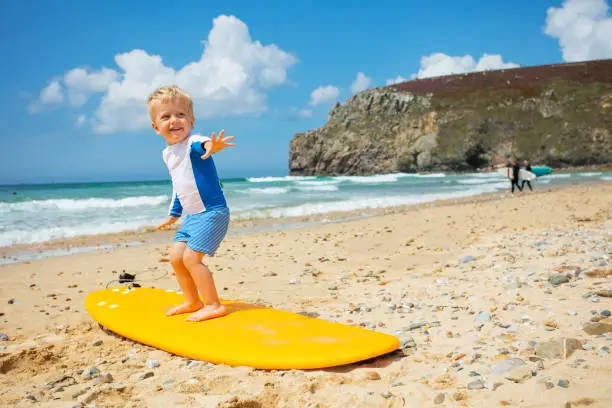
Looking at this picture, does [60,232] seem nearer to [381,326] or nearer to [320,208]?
[320,208]

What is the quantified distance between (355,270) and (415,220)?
5.31m

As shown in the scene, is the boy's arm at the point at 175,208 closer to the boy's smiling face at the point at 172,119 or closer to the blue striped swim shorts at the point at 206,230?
the blue striped swim shorts at the point at 206,230

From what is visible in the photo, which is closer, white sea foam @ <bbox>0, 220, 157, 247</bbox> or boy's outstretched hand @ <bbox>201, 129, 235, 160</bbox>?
boy's outstretched hand @ <bbox>201, 129, 235, 160</bbox>

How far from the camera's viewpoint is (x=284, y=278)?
5.62 m

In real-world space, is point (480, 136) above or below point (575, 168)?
above

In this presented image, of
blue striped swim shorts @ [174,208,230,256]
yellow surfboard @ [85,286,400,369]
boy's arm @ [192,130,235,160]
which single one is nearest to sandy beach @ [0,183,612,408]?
yellow surfboard @ [85,286,400,369]

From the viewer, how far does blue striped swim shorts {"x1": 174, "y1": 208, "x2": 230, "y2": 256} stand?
3.43 m

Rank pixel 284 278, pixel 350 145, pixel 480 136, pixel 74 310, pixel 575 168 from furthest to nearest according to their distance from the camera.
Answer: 1. pixel 350 145
2. pixel 480 136
3. pixel 575 168
4. pixel 284 278
5. pixel 74 310

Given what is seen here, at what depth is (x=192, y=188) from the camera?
348 cm

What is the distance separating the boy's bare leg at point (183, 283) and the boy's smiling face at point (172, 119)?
33.7 inches

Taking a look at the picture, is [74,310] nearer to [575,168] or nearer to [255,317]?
[255,317]

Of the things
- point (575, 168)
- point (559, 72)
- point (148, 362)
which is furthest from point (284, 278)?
point (559, 72)

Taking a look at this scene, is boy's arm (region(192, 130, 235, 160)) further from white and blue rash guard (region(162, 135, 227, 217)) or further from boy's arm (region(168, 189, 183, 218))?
boy's arm (region(168, 189, 183, 218))

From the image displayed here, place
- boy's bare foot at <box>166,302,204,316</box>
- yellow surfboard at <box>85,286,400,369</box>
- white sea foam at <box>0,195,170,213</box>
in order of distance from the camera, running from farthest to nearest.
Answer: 1. white sea foam at <box>0,195,170,213</box>
2. boy's bare foot at <box>166,302,204,316</box>
3. yellow surfboard at <box>85,286,400,369</box>
